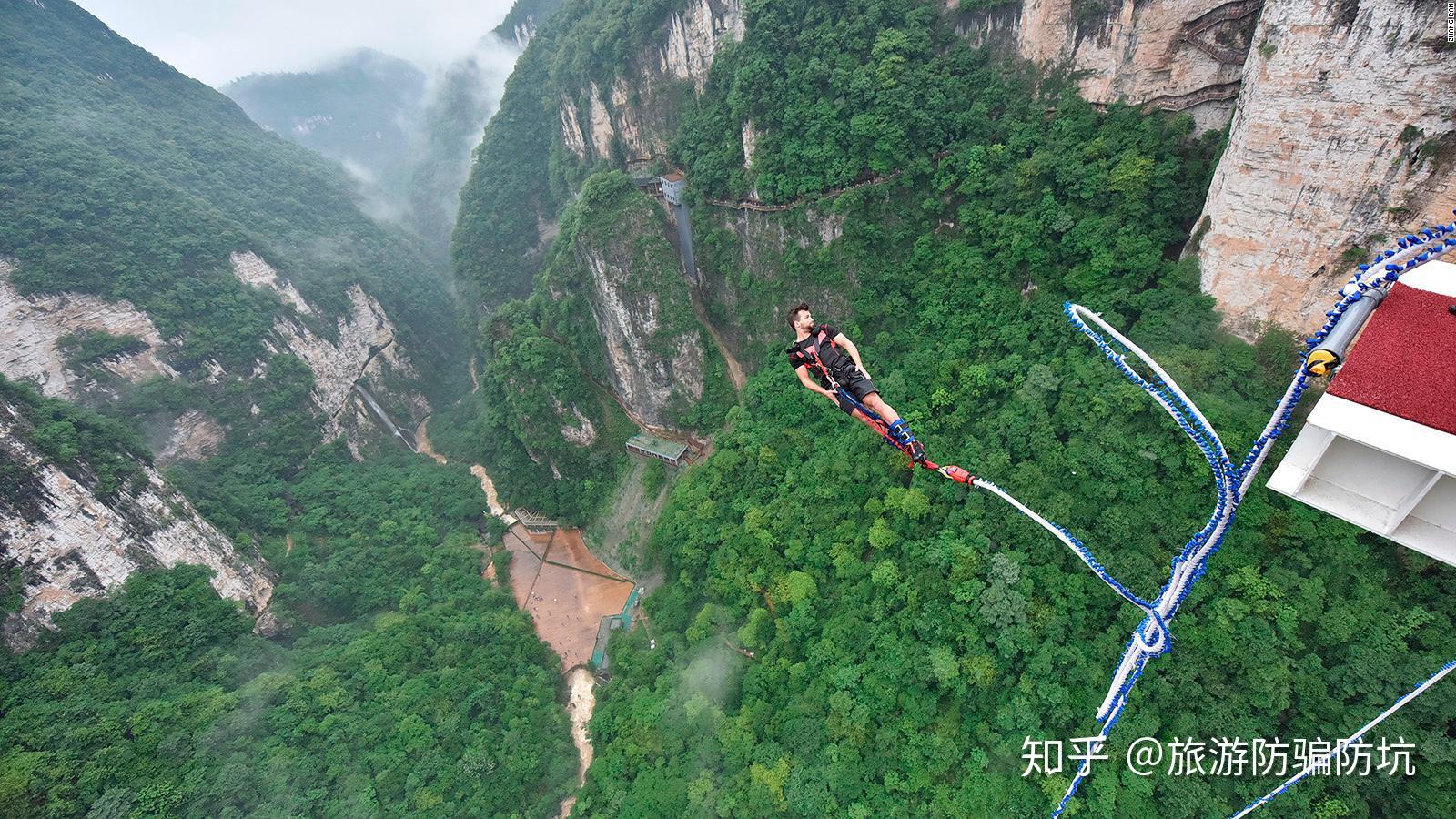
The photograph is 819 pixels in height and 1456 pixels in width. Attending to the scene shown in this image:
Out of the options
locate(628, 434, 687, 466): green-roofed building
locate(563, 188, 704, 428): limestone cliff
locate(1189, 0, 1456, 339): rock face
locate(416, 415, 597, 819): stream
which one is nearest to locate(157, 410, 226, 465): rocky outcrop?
locate(563, 188, 704, 428): limestone cliff

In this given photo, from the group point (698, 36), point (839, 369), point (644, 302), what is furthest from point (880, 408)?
point (698, 36)

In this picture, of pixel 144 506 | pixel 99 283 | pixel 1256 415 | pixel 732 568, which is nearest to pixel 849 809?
pixel 732 568

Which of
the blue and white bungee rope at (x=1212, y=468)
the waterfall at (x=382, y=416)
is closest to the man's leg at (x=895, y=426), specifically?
the blue and white bungee rope at (x=1212, y=468)

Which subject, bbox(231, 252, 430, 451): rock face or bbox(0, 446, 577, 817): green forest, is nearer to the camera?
bbox(0, 446, 577, 817): green forest

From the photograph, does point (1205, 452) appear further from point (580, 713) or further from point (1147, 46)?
point (580, 713)

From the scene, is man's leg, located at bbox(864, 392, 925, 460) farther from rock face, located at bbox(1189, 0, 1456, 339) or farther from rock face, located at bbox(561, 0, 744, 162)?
rock face, located at bbox(561, 0, 744, 162)
